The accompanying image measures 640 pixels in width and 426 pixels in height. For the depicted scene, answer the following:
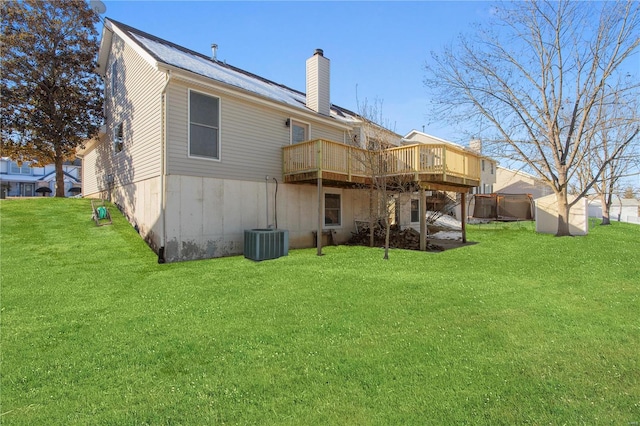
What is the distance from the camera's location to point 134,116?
10617 millimetres

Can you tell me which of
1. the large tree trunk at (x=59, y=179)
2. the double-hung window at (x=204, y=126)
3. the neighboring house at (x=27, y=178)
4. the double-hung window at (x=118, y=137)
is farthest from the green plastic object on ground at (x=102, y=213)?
the neighboring house at (x=27, y=178)

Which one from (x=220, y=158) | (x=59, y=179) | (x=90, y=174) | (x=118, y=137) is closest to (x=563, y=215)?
(x=220, y=158)

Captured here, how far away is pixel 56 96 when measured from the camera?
14.4 m

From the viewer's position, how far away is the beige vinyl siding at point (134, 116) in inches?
356

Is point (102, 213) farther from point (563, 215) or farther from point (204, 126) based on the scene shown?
point (563, 215)

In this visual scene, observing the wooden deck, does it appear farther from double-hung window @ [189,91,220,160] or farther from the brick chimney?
the brick chimney

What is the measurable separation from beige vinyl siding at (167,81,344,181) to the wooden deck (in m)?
0.62

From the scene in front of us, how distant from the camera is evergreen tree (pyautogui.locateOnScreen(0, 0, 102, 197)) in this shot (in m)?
13.8

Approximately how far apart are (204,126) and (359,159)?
4.63 metres

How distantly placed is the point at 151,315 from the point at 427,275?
5.21m

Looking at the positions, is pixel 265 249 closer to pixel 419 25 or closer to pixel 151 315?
pixel 151 315

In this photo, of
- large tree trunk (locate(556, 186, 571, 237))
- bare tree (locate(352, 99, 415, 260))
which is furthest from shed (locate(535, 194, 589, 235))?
bare tree (locate(352, 99, 415, 260))

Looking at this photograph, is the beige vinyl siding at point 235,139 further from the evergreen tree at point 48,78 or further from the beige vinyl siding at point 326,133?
the evergreen tree at point 48,78

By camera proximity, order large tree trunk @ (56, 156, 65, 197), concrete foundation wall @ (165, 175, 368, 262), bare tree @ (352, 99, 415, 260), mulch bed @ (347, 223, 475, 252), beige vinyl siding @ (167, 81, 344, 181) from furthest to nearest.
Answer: large tree trunk @ (56, 156, 65, 197) → mulch bed @ (347, 223, 475, 252) → bare tree @ (352, 99, 415, 260) → beige vinyl siding @ (167, 81, 344, 181) → concrete foundation wall @ (165, 175, 368, 262)
